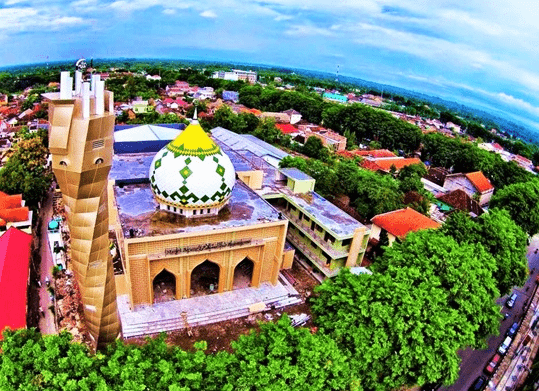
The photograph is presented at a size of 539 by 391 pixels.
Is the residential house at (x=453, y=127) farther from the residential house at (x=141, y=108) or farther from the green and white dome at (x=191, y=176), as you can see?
the green and white dome at (x=191, y=176)

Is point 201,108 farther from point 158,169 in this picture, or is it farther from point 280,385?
point 280,385

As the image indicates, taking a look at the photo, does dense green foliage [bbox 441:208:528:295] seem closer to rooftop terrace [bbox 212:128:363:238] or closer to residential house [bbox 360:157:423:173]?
rooftop terrace [bbox 212:128:363:238]

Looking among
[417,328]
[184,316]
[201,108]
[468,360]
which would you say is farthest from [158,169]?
[201,108]

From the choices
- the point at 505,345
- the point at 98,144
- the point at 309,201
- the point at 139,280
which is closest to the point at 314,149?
the point at 309,201

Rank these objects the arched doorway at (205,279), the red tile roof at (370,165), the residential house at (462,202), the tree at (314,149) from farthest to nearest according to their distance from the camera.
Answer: the tree at (314,149)
the red tile roof at (370,165)
the residential house at (462,202)
the arched doorway at (205,279)

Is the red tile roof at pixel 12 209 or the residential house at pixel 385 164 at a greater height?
the red tile roof at pixel 12 209

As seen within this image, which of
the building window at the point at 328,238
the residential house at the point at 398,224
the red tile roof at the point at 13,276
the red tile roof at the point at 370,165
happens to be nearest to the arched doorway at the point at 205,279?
the building window at the point at 328,238

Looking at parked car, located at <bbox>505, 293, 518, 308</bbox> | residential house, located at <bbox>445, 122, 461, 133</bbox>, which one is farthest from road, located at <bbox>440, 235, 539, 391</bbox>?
residential house, located at <bbox>445, 122, 461, 133</bbox>
